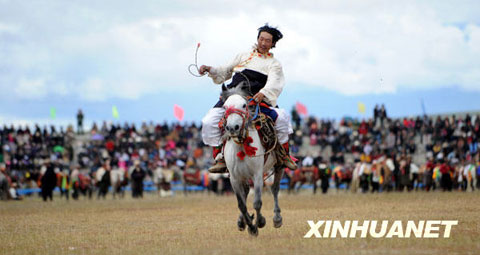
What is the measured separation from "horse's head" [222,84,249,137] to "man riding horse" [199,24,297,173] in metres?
0.61

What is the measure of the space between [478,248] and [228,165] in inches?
163

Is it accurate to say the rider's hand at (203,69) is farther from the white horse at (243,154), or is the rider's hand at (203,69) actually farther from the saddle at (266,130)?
the saddle at (266,130)

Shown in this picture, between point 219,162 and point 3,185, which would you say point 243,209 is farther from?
point 3,185

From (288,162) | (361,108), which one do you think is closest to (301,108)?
(361,108)

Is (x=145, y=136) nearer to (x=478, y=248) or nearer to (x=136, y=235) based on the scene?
(x=136, y=235)

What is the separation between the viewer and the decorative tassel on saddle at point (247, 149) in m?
11.6

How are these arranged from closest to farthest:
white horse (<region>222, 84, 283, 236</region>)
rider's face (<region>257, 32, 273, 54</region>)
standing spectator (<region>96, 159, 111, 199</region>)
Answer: white horse (<region>222, 84, 283, 236</region>), rider's face (<region>257, 32, 273, 54</region>), standing spectator (<region>96, 159, 111, 199</region>)

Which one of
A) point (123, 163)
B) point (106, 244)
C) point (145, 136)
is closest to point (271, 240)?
point (106, 244)

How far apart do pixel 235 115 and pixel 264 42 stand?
6.73 feet

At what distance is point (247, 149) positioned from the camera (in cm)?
1160

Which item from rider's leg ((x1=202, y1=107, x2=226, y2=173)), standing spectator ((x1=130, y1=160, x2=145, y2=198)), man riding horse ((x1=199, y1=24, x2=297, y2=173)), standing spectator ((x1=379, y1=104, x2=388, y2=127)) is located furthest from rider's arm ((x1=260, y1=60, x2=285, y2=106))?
standing spectator ((x1=379, y1=104, x2=388, y2=127))

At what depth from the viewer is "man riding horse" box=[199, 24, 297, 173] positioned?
1235 cm

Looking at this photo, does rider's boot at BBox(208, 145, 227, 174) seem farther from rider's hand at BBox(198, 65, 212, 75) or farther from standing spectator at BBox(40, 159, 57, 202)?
standing spectator at BBox(40, 159, 57, 202)

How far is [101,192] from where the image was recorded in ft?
122
